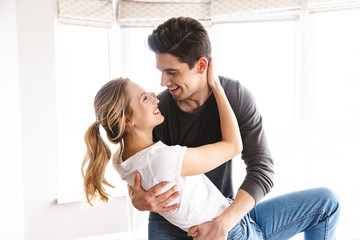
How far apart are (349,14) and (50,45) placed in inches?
116

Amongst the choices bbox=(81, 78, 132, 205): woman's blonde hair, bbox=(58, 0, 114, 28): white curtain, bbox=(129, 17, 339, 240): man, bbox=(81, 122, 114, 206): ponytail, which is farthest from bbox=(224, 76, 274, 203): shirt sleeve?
bbox=(58, 0, 114, 28): white curtain

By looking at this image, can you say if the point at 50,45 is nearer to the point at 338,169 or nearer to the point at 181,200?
the point at 181,200

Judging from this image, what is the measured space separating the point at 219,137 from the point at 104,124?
0.59 metres

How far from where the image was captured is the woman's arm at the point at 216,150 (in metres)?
1.26

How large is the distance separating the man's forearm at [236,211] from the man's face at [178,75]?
1.88 ft

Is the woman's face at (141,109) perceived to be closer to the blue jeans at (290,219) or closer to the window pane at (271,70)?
the blue jeans at (290,219)

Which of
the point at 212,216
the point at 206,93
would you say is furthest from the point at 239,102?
the point at 212,216

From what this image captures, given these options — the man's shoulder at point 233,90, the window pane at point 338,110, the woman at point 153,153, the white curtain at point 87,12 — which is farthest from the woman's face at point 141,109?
the window pane at point 338,110

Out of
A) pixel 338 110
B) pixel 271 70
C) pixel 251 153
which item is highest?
pixel 271 70

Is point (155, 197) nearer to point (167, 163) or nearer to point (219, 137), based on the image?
point (167, 163)

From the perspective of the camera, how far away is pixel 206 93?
5.33 ft

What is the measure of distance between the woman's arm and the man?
160 mm

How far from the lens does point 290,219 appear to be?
1.52 meters

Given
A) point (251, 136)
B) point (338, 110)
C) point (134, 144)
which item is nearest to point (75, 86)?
point (134, 144)
